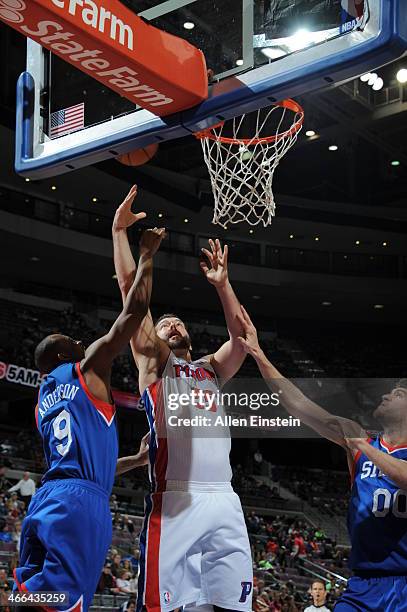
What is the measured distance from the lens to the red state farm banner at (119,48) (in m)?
3.75

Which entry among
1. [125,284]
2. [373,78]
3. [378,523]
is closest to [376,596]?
[378,523]

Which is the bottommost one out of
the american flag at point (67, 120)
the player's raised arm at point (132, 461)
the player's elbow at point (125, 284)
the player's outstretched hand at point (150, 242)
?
the player's raised arm at point (132, 461)

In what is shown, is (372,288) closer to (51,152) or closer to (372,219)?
(372,219)

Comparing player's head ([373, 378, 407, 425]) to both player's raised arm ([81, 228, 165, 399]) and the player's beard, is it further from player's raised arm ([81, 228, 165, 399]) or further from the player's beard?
player's raised arm ([81, 228, 165, 399])

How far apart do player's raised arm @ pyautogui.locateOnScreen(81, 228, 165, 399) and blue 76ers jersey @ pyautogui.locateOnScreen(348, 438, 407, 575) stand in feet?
4.36

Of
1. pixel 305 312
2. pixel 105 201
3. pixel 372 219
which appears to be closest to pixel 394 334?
pixel 305 312

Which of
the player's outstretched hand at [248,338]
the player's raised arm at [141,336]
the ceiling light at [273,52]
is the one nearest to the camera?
the ceiling light at [273,52]

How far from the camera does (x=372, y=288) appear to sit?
860 inches

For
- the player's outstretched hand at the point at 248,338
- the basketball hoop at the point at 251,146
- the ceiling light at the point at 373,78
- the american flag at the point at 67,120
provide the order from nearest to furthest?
the player's outstretched hand at the point at 248,338, the american flag at the point at 67,120, the basketball hoop at the point at 251,146, the ceiling light at the point at 373,78

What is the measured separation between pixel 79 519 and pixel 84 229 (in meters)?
16.5

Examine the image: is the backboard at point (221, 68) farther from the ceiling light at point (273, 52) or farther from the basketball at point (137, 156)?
the basketball at point (137, 156)

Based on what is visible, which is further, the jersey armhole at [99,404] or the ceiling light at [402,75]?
the ceiling light at [402,75]

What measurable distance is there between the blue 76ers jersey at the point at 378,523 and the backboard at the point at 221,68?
1.88m

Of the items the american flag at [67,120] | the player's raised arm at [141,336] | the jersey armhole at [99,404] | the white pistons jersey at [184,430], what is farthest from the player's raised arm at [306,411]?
the american flag at [67,120]
